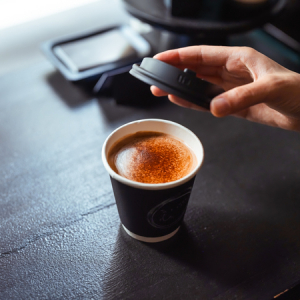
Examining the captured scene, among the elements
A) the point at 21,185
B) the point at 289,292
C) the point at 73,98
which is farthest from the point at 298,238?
the point at 73,98

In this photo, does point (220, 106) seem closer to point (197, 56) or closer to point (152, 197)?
point (152, 197)

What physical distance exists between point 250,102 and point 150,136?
266 mm

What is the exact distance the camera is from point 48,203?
83 centimetres

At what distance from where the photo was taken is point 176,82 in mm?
574

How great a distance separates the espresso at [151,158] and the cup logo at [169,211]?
5 cm

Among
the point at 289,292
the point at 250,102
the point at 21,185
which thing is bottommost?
the point at 289,292

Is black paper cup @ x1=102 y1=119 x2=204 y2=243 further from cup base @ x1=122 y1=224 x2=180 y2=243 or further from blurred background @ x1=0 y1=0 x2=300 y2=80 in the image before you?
blurred background @ x1=0 y1=0 x2=300 y2=80

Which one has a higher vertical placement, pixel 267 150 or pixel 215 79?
pixel 215 79

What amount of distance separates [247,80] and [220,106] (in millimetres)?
382

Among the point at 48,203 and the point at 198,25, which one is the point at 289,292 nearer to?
the point at 48,203

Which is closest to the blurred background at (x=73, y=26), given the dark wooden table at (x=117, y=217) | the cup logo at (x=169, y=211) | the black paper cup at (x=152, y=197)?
the dark wooden table at (x=117, y=217)

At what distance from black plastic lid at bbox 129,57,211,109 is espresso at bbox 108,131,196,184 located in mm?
169

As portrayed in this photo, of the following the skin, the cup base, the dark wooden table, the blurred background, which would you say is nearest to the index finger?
the skin

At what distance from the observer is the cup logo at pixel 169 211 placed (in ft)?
2.07
